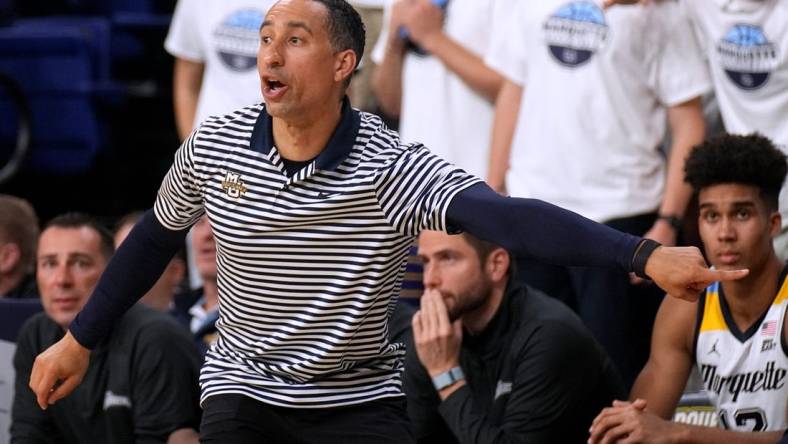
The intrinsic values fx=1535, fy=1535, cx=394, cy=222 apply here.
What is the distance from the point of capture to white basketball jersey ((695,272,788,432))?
14.6 ft

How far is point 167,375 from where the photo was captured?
499 cm

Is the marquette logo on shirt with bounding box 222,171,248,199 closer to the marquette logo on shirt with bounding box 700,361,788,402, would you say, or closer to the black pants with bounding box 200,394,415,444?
the black pants with bounding box 200,394,415,444

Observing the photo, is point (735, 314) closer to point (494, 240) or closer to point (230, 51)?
point (494, 240)

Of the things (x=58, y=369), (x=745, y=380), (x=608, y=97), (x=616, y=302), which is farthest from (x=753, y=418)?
(x=58, y=369)

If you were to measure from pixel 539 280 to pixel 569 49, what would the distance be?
83cm

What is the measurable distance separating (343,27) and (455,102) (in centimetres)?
219

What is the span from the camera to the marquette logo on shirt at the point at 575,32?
5348mm

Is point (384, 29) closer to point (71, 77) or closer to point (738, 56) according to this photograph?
point (738, 56)

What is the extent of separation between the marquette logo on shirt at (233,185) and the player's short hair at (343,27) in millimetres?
384

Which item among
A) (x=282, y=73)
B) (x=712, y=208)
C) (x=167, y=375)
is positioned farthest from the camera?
(x=167, y=375)

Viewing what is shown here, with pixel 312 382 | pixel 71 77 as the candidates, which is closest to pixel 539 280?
pixel 312 382

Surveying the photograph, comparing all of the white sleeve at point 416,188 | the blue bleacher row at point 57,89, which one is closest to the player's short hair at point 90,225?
the white sleeve at point 416,188

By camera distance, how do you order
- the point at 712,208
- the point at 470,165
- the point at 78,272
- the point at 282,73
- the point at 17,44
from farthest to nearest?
1. the point at 17,44
2. the point at 470,165
3. the point at 78,272
4. the point at 712,208
5. the point at 282,73

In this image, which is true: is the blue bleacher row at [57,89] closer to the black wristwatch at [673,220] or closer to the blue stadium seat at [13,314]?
the blue stadium seat at [13,314]
